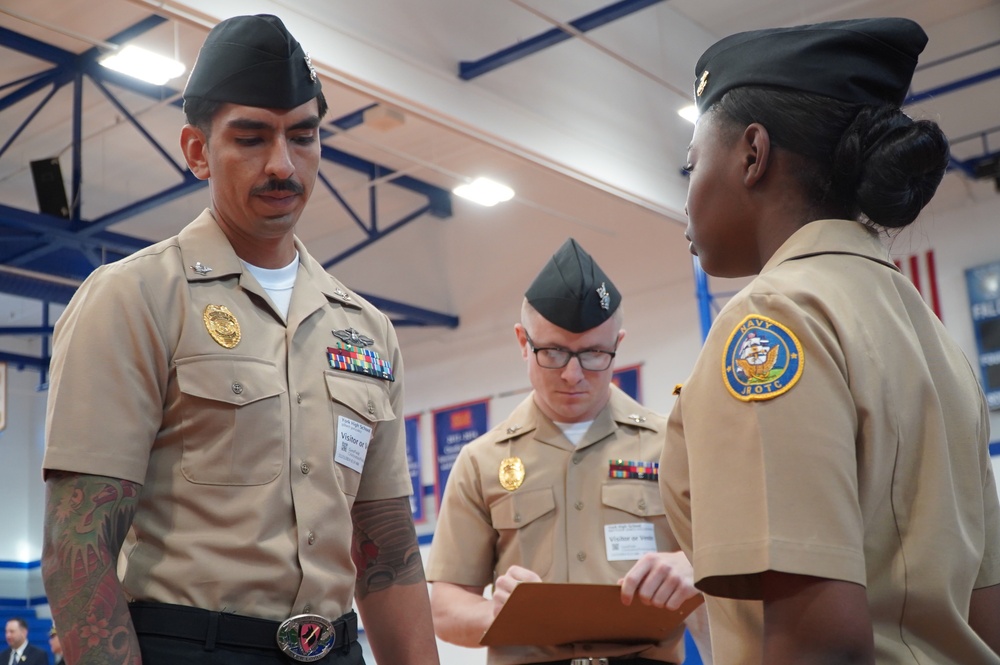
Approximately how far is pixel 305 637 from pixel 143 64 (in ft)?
20.4

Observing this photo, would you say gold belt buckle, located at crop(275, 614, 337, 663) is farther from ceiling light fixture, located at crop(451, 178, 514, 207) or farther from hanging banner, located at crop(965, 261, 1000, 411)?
hanging banner, located at crop(965, 261, 1000, 411)

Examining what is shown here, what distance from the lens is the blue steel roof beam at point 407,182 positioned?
11406mm

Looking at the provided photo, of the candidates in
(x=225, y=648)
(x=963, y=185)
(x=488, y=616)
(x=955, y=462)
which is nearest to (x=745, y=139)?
(x=955, y=462)

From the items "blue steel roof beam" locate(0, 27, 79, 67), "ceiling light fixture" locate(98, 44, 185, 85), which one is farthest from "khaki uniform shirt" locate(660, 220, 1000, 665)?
"blue steel roof beam" locate(0, 27, 79, 67)

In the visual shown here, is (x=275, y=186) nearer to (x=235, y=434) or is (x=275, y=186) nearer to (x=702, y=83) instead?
(x=235, y=434)

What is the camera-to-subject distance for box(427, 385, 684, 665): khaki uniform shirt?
3.20 m

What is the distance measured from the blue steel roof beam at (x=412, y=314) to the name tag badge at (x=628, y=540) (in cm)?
1003

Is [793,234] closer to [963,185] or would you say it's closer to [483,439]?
[483,439]

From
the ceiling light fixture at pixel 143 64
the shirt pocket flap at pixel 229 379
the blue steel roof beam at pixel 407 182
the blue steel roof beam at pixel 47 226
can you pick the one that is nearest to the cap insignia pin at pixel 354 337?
the shirt pocket flap at pixel 229 379

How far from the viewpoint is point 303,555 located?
1.79m

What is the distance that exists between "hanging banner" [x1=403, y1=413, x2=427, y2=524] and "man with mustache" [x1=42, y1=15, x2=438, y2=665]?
10952 millimetres

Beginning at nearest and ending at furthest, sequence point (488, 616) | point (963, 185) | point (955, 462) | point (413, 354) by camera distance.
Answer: point (955, 462)
point (488, 616)
point (963, 185)
point (413, 354)

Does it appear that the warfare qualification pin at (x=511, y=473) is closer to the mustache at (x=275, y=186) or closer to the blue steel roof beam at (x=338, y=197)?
the mustache at (x=275, y=186)

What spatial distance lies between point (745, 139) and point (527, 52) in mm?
7255
